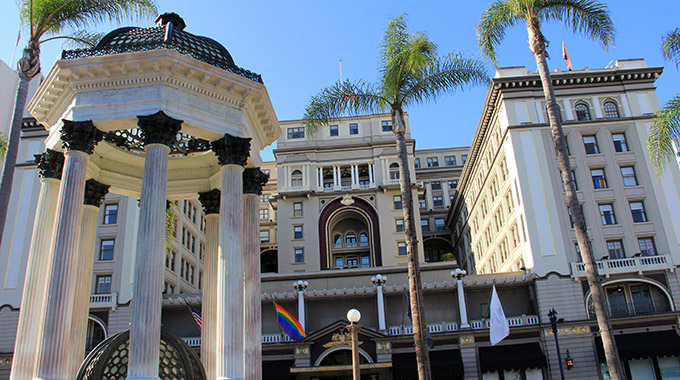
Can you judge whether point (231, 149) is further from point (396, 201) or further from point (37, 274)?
point (396, 201)

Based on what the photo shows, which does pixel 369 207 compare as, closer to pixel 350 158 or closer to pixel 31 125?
pixel 350 158

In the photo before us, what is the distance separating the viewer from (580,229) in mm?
22797

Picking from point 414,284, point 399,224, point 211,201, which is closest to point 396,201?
point 399,224

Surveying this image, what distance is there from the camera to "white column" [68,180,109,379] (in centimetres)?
1941

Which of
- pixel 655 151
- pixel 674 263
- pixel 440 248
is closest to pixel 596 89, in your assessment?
pixel 674 263

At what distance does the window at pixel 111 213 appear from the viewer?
57.2 m

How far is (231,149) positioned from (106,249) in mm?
40850

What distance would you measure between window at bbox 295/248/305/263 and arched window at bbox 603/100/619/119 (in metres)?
39.3

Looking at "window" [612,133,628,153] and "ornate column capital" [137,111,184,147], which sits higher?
"window" [612,133,628,153]

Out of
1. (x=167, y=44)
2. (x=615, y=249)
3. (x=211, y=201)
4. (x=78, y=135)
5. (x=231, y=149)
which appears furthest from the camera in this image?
(x=615, y=249)

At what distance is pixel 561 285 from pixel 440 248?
169 feet

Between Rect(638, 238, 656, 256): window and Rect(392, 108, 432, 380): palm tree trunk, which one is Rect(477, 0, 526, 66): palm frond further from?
Rect(638, 238, 656, 256): window

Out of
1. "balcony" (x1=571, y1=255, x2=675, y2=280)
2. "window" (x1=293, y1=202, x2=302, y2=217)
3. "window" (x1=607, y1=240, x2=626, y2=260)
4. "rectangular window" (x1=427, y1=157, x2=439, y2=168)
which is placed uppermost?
"rectangular window" (x1=427, y1=157, x2=439, y2=168)

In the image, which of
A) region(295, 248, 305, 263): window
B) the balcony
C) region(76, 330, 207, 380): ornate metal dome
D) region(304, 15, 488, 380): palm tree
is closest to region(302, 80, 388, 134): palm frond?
region(304, 15, 488, 380): palm tree
